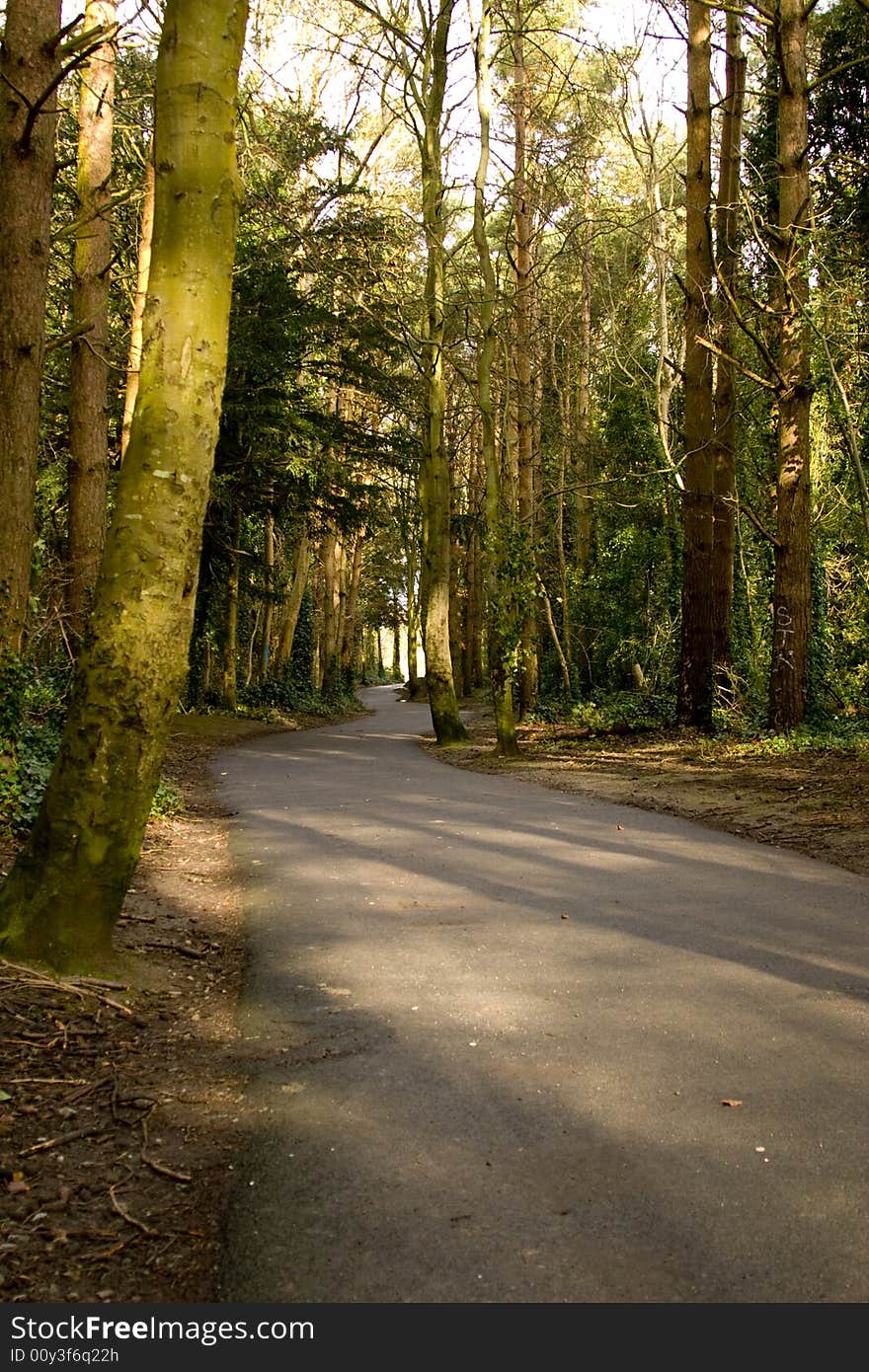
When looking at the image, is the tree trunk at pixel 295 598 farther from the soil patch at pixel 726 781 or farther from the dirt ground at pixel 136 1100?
the dirt ground at pixel 136 1100

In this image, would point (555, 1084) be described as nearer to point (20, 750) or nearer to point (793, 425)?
point (20, 750)

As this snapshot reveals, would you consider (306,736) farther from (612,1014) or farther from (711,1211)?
(711,1211)

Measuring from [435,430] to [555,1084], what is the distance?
16671 millimetres

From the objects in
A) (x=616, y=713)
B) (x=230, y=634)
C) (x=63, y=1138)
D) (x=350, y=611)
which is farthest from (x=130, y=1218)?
(x=350, y=611)

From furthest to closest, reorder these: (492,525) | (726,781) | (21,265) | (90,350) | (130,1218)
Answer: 1. (492,525)
2. (90,350)
3. (726,781)
4. (21,265)
5. (130,1218)

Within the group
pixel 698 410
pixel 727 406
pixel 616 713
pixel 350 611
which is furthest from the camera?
pixel 350 611

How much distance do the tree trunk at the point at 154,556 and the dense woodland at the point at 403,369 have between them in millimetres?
15

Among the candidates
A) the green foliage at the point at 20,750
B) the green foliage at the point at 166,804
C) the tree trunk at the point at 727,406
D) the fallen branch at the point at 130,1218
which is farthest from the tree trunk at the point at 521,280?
the fallen branch at the point at 130,1218

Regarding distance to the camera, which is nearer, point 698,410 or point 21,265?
point 21,265

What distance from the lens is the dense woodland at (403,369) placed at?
479 cm

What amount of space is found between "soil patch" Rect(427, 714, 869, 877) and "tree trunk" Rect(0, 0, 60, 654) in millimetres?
A: 6594

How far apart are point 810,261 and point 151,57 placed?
1217 cm

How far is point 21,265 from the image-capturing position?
28.7 ft

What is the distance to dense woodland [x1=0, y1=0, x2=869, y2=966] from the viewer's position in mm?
4793
